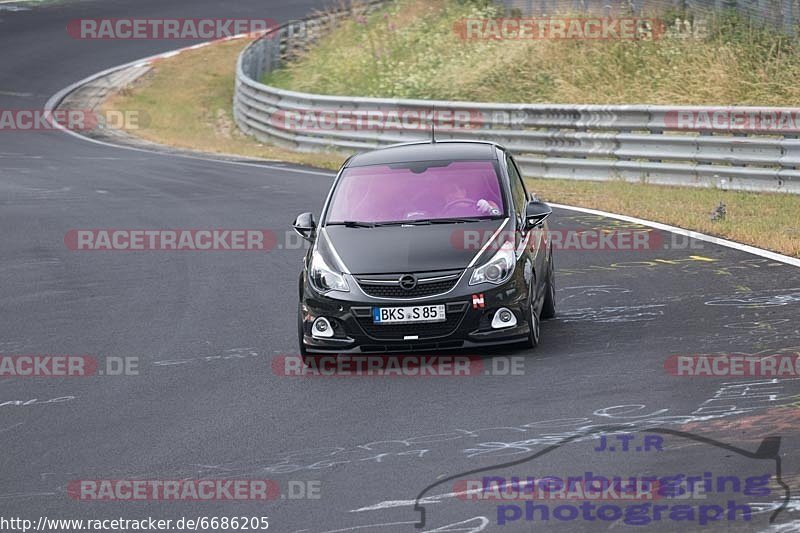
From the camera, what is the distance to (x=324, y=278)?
10328mm

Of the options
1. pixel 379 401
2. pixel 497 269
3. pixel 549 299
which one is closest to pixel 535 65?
pixel 549 299

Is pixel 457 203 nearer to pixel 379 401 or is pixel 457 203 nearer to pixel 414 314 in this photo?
pixel 414 314

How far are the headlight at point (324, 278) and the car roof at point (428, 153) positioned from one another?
4.90 ft

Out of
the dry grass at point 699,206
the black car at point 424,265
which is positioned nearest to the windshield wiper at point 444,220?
the black car at point 424,265

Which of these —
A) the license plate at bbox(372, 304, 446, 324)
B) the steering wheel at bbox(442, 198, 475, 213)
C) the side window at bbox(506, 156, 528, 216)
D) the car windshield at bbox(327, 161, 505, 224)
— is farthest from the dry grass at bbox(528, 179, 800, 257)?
the license plate at bbox(372, 304, 446, 324)

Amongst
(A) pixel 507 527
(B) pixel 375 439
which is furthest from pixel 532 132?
(A) pixel 507 527

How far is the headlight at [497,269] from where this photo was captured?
1015 centimetres

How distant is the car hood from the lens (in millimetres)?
10164

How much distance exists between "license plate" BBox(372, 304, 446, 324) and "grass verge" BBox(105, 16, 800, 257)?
17.6 feet

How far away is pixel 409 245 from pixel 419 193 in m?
0.92

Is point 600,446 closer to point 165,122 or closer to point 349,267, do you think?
point 349,267

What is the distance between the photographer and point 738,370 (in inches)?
370

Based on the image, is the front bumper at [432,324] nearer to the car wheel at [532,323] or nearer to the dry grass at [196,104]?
the car wheel at [532,323]

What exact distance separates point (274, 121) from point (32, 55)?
641 inches
